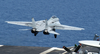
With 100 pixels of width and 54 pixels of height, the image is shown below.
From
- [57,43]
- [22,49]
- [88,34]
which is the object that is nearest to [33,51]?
[22,49]

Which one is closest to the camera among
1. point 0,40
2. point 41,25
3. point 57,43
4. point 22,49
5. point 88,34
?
point 41,25

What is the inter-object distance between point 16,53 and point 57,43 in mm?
81559

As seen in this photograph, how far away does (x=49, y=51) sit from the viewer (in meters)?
89.9

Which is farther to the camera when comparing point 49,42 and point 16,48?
point 49,42

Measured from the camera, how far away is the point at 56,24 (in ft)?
312

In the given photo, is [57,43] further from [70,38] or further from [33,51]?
[33,51]

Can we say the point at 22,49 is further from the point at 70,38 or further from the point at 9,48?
the point at 70,38

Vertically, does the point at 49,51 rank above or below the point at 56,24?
below

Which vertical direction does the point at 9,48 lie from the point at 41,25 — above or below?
below

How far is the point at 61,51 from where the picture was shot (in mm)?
89188

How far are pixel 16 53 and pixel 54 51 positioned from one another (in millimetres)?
13509

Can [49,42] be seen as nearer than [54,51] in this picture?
No

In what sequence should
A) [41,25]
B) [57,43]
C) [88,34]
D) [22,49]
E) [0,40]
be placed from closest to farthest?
[41,25] < [22,49] < [57,43] < [0,40] < [88,34]

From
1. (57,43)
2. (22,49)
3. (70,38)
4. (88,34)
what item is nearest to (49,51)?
(22,49)
